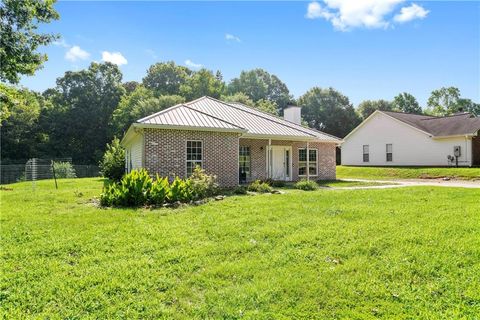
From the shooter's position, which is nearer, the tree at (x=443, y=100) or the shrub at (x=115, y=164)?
the shrub at (x=115, y=164)

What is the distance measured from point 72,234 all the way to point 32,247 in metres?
0.75

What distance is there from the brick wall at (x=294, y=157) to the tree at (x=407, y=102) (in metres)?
41.5

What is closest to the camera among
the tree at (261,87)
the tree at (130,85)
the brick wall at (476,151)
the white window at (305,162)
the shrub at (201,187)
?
the shrub at (201,187)

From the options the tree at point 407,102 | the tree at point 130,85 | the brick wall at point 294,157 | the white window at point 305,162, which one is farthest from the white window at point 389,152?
the tree at point 130,85

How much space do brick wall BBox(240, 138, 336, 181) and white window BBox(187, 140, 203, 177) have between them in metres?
3.58

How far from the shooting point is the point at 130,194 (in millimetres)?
8977

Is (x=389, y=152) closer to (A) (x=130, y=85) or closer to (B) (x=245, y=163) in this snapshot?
(B) (x=245, y=163)

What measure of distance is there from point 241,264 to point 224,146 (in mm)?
9184

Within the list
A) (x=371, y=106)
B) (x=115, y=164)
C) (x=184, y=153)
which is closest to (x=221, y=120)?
(x=184, y=153)

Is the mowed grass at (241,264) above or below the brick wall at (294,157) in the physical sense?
below

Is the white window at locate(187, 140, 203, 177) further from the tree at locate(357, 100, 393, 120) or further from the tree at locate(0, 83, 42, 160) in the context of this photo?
the tree at locate(357, 100, 393, 120)

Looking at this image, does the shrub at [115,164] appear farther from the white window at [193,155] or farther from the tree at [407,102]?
the tree at [407,102]

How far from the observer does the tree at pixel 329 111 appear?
4731cm

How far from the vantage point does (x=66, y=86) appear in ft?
163
